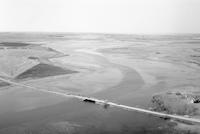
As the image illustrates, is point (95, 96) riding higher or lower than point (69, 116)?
higher

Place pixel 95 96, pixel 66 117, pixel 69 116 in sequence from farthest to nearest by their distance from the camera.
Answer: pixel 95 96 → pixel 69 116 → pixel 66 117

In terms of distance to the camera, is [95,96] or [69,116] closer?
[69,116]

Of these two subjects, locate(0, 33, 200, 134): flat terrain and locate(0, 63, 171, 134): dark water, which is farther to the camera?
locate(0, 33, 200, 134): flat terrain

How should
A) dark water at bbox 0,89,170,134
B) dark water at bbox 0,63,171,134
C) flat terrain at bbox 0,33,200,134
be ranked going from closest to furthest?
1. dark water at bbox 0,63,171,134
2. dark water at bbox 0,89,170,134
3. flat terrain at bbox 0,33,200,134

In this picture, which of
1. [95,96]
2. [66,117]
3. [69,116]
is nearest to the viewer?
[66,117]

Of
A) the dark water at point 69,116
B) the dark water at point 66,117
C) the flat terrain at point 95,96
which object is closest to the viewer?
the dark water at point 69,116

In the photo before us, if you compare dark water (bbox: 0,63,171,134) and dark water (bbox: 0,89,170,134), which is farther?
dark water (bbox: 0,89,170,134)

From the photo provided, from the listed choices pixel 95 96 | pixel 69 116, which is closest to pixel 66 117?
pixel 69 116

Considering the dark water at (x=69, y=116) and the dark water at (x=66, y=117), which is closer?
the dark water at (x=69, y=116)

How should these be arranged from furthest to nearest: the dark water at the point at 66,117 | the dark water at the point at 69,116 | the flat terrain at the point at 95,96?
the flat terrain at the point at 95,96 → the dark water at the point at 66,117 → the dark water at the point at 69,116

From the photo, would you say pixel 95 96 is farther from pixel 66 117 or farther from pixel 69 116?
pixel 66 117

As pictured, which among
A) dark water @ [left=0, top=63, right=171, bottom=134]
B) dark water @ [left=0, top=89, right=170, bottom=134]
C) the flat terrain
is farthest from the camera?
the flat terrain
